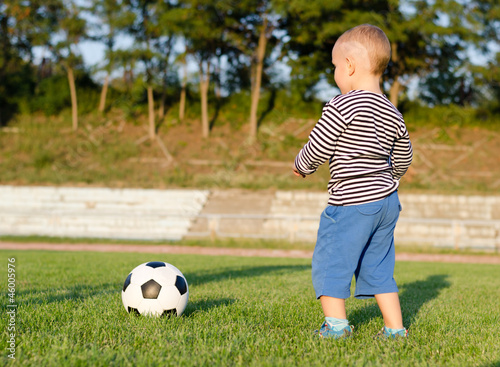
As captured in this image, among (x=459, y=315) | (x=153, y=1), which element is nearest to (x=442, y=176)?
(x=153, y=1)

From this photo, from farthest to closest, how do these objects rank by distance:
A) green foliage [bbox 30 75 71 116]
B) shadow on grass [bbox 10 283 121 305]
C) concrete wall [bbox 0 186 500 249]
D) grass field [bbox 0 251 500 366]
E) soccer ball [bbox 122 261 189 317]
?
green foliage [bbox 30 75 71 116] → concrete wall [bbox 0 186 500 249] → shadow on grass [bbox 10 283 121 305] → soccer ball [bbox 122 261 189 317] → grass field [bbox 0 251 500 366]

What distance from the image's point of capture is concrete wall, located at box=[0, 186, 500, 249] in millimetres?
16203

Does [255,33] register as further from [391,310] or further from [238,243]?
[391,310]

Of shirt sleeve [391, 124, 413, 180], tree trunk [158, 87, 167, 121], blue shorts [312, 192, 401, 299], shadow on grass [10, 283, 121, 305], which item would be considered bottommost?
tree trunk [158, 87, 167, 121]

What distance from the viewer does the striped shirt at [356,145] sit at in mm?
2949

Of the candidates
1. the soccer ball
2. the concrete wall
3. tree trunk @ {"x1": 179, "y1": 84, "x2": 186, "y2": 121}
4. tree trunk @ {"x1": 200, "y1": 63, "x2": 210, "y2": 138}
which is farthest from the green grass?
tree trunk @ {"x1": 179, "y1": 84, "x2": 186, "y2": 121}

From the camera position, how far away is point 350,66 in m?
3.15

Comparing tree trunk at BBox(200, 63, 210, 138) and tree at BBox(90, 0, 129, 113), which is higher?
tree at BBox(90, 0, 129, 113)

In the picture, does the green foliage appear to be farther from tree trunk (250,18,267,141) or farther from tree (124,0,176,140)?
tree trunk (250,18,267,141)

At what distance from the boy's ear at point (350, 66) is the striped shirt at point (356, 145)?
0.55 ft

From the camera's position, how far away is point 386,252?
121 inches

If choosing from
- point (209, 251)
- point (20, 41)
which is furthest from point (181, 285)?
point (20, 41)

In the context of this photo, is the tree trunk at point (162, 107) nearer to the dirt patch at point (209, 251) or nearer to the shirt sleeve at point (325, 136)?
the dirt patch at point (209, 251)

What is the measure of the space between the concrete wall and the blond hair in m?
12.3
